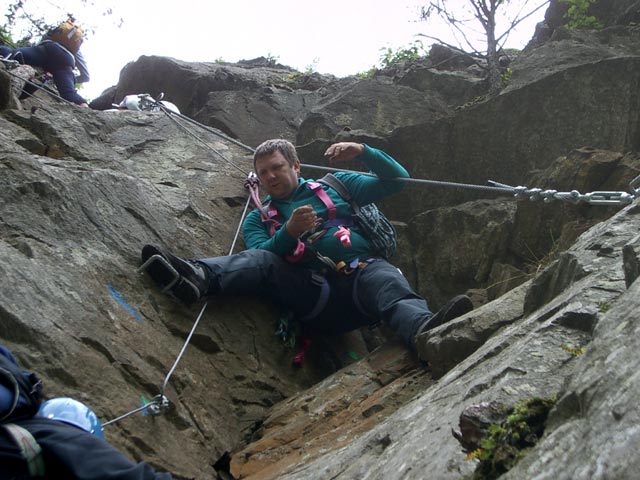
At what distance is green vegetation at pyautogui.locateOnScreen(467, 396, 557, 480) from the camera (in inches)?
97.0

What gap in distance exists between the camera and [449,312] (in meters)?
5.43

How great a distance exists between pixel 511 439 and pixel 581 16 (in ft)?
35.0

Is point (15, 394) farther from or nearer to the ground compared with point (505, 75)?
nearer to the ground

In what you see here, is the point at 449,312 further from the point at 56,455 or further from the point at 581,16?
the point at 581,16

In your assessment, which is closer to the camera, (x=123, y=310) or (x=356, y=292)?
(x=123, y=310)

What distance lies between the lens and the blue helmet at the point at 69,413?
3520mm

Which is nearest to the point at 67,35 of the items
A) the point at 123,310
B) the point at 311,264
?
the point at 311,264

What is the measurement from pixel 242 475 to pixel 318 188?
121 inches

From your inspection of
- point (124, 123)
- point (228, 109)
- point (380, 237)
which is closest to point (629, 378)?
point (380, 237)

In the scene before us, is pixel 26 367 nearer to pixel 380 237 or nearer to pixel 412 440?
pixel 412 440

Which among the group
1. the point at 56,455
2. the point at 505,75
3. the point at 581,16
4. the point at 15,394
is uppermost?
the point at 581,16

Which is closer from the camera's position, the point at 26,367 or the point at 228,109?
the point at 26,367

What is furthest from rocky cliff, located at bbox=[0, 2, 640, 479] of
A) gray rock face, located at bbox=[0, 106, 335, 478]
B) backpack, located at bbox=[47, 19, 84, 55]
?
backpack, located at bbox=[47, 19, 84, 55]

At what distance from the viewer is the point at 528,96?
8.30 m
